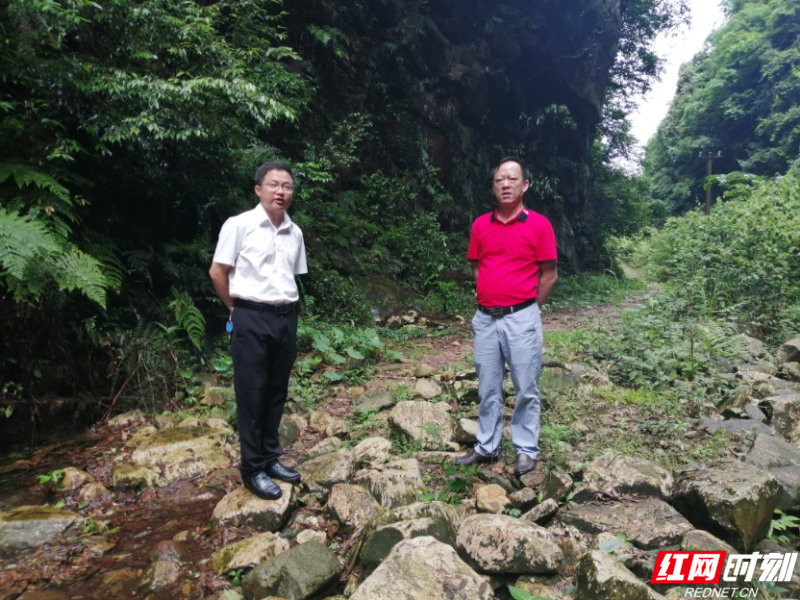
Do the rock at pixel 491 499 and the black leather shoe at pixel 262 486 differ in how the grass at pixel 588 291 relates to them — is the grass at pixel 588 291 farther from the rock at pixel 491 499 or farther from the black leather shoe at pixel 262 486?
the black leather shoe at pixel 262 486

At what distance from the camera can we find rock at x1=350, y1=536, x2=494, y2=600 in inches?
85.4

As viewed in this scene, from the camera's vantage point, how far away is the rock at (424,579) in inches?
85.4

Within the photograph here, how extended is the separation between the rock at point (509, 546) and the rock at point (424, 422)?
1.44m

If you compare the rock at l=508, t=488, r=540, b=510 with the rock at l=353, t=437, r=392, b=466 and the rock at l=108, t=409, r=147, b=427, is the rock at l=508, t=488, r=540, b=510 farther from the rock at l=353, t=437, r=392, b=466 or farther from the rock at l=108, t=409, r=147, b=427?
the rock at l=108, t=409, r=147, b=427

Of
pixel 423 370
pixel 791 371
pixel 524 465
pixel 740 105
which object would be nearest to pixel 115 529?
pixel 524 465

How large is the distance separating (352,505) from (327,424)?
159 centimetres

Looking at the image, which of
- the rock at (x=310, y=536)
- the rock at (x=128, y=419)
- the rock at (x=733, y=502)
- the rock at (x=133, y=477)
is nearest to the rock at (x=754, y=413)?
the rock at (x=733, y=502)

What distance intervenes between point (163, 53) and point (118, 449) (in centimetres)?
442

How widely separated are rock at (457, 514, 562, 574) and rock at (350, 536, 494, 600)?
208mm

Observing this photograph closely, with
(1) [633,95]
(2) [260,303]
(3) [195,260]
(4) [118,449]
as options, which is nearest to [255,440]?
(2) [260,303]

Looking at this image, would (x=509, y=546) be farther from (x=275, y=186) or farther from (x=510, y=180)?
(x=275, y=186)

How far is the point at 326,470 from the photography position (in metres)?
3.63

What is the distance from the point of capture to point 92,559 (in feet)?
9.48

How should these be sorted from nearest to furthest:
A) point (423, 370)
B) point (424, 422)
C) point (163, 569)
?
point (163, 569) < point (424, 422) < point (423, 370)
